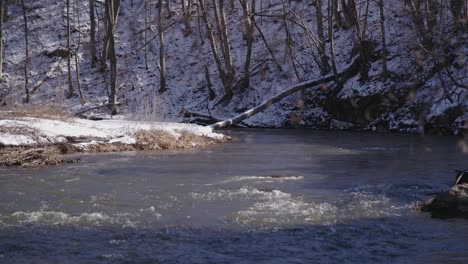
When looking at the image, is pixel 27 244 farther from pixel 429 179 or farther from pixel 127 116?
pixel 127 116

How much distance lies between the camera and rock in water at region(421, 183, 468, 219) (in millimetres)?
7789

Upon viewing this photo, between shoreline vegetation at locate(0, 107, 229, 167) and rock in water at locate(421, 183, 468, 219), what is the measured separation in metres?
8.35

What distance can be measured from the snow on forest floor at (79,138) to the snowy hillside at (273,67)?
2.73ft

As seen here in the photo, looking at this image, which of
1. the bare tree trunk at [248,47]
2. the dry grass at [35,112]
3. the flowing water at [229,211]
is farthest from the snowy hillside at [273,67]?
the flowing water at [229,211]

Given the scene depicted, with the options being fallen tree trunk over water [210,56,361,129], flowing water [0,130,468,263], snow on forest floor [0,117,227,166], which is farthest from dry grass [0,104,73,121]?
fallen tree trunk over water [210,56,361,129]

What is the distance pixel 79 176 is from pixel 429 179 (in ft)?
22.1

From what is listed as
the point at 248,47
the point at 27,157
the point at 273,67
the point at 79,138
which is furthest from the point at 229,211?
the point at 273,67

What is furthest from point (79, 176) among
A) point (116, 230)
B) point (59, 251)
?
point (59, 251)

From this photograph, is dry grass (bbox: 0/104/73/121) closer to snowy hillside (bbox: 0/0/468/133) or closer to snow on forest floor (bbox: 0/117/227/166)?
snow on forest floor (bbox: 0/117/227/166)

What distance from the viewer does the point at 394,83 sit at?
2503 cm

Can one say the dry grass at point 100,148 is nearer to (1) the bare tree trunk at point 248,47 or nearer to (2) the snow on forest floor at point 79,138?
(2) the snow on forest floor at point 79,138

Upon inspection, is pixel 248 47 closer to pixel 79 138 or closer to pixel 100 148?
pixel 100 148

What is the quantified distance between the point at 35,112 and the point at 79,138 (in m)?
1.48

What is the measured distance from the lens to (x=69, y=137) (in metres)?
15.2
